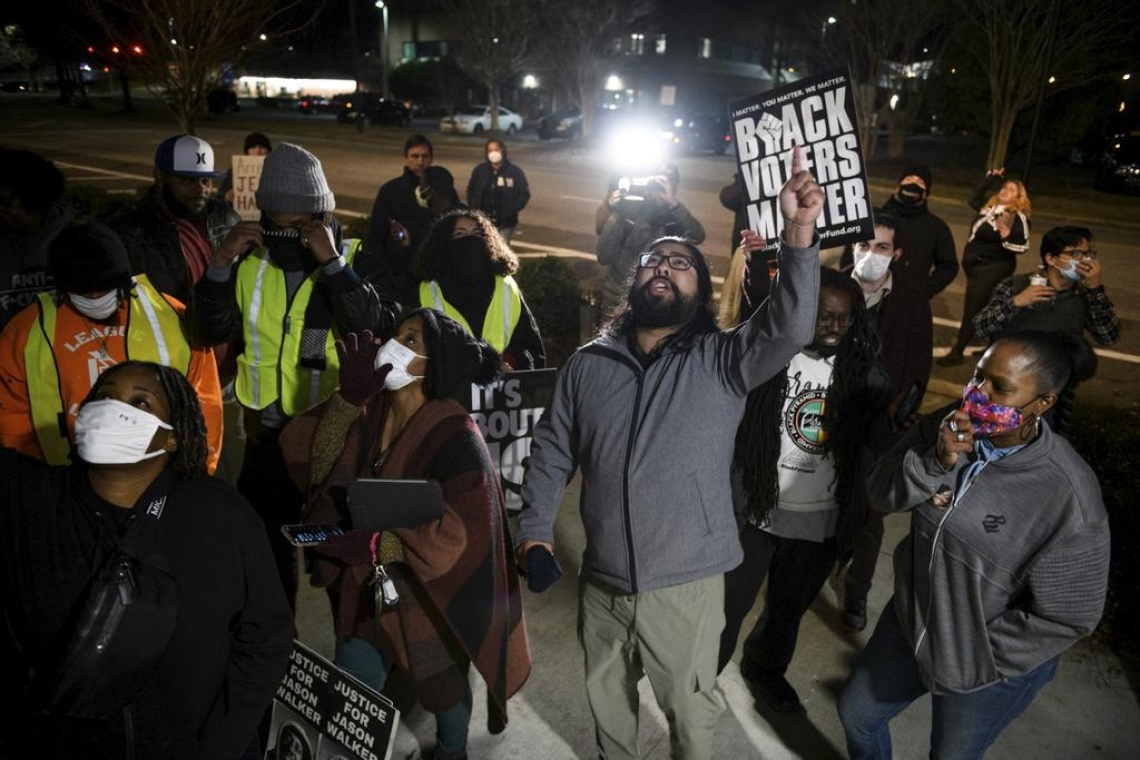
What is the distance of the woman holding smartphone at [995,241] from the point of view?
23.0ft

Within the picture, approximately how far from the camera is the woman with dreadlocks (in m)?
3.35

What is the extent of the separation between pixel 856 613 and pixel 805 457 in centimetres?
123

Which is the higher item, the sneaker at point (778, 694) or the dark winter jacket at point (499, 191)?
the dark winter jacket at point (499, 191)

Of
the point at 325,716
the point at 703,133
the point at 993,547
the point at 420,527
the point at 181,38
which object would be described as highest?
the point at 181,38

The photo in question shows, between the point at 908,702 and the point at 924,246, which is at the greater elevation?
the point at 924,246

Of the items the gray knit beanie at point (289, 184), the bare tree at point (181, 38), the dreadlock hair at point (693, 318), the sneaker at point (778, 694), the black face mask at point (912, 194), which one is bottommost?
the sneaker at point (778, 694)

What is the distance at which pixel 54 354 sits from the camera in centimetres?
313

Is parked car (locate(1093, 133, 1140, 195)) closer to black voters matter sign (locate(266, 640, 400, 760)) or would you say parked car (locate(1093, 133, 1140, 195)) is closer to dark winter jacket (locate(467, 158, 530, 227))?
dark winter jacket (locate(467, 158, 530, 227))

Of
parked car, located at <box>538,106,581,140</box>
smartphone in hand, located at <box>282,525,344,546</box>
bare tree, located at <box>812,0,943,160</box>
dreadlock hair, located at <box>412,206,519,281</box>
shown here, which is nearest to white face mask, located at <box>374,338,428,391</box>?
smartphone in hand, located at <box>282,525,344,546</box>

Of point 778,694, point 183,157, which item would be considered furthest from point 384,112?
point 778,694

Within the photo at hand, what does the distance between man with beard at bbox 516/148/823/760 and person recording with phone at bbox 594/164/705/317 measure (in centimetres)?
308

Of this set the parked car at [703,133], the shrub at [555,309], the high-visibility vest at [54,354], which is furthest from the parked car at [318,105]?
the high-visibility vest at [54,354]

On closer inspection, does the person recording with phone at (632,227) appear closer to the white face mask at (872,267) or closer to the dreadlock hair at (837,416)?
the white face mask at (872,267)

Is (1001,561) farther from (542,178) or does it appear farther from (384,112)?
(384,112)
